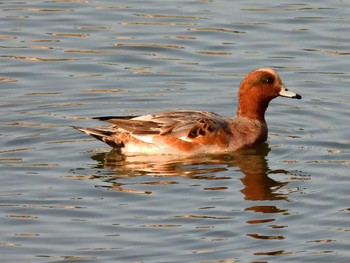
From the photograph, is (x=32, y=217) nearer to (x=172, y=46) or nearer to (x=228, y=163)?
(x=228, y=163)

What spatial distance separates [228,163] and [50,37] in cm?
500

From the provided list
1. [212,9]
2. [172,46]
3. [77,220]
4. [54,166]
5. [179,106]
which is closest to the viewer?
[77,220]

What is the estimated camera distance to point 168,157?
13.9 meters

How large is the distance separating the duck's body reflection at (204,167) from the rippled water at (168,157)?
2 cm

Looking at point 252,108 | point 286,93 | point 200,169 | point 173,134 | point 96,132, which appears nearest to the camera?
point 200,169

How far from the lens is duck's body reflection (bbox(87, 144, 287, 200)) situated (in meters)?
A: 12.7

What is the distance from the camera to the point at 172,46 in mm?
17266

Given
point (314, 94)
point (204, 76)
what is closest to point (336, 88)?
point (314, 94)

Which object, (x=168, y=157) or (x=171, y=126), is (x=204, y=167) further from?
(x=171, y=126)

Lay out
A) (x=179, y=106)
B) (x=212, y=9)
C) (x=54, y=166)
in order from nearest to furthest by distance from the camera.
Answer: (x=54, y=166), (x=179, y=106), (x=212, y=9)

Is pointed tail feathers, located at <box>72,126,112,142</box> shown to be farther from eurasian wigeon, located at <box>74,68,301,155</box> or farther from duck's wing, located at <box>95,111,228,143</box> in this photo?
duck's wing, located at <box>95,111,228,143</box>

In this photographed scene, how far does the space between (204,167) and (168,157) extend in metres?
0.59

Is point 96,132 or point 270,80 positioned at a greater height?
point 270,80

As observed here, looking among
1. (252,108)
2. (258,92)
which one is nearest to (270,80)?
(258,92)
